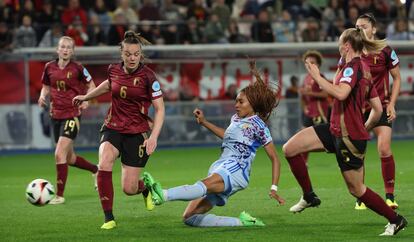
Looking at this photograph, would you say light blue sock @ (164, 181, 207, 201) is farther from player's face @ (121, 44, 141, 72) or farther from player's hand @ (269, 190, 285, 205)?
player's face @ (121, 44, 141, 72)

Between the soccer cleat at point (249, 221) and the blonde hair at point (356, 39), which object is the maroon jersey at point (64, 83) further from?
the blonde hair at point (356, 39)

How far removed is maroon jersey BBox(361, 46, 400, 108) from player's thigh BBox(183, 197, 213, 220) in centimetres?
285

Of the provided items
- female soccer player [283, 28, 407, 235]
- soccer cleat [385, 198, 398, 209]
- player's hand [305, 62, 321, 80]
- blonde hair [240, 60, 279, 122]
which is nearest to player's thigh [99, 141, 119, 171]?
blonde hair [240, 60, 279, 122]

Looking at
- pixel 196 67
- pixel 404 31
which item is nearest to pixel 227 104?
pixel 196 67

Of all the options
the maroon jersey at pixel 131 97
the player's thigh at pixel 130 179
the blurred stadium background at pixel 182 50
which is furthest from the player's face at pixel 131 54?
the blurred stadium background at pixel 182 50

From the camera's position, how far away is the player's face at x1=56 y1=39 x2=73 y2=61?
46.4 ft

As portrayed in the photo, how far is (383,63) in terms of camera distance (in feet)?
39.6

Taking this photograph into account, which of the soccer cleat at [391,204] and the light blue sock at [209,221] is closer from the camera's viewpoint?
the light blue sock at [209,221]

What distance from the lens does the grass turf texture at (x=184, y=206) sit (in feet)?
33.2

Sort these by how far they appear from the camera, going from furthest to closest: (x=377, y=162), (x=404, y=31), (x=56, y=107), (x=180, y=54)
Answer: (x=404, y=31) < (x=180, y=54) < (x=377, y=162) < (x=56, y=107)

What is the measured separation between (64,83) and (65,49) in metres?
0.56

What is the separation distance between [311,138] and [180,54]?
14.9 meters

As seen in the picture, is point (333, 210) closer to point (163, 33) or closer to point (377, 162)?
point (377, 162)

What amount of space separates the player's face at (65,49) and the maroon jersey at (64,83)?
0.18 metres
